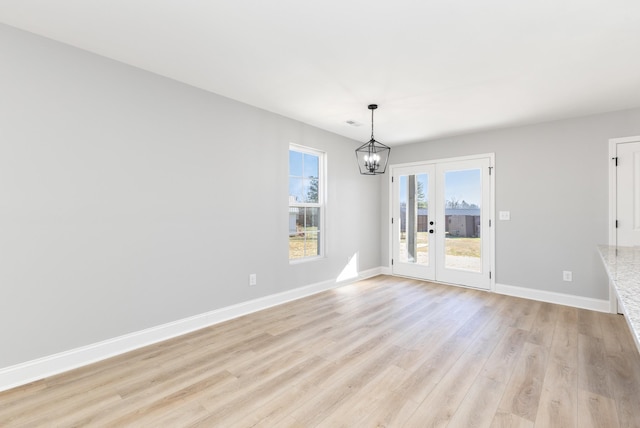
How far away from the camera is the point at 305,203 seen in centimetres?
457

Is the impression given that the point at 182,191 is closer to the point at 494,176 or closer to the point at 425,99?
the point at 425,99

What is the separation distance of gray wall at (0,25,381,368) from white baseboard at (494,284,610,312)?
353 cm

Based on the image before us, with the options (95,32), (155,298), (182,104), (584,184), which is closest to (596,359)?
(584,184)

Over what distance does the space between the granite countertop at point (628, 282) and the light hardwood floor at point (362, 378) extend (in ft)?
2.76

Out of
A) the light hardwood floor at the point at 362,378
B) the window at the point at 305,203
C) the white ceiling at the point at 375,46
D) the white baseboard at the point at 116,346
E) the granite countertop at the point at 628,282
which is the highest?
the white ceiling at the point at 375,46

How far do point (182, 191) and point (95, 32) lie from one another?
1.43m

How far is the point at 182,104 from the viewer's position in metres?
3.08

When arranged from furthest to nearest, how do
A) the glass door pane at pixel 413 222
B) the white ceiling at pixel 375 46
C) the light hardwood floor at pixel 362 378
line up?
the glass door pane at pixel 413 222, the white ceiling at pixel 375 46, the light hardwood floor at pixel 362 378

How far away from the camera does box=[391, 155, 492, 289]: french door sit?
15.7 ft

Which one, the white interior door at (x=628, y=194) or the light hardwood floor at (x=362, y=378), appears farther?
the white interior door at (x=628, y=194)

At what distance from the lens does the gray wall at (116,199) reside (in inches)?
86.8

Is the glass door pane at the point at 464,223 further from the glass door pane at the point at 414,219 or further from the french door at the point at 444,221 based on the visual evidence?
the glass door pane at the point at 414,219

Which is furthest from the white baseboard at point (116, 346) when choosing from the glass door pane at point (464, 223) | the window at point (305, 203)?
the glass door pane at point (464, 223)

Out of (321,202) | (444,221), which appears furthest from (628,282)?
(321,202)
